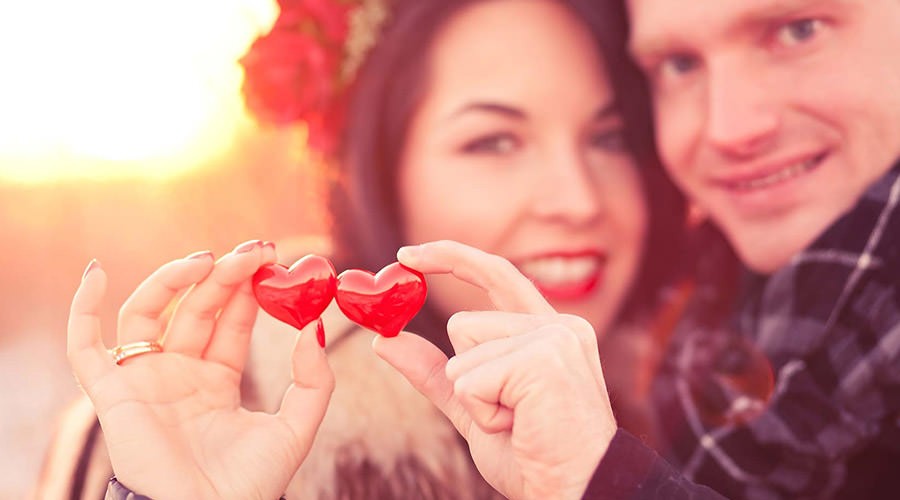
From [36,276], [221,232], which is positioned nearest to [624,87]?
[221,232]

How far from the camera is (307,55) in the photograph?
8.04 feet

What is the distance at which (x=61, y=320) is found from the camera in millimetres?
8281

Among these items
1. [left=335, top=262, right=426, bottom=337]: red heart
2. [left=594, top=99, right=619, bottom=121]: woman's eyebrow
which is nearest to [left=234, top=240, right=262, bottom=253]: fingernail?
[left=335, top=262, right=426, bottom=337]: red heart

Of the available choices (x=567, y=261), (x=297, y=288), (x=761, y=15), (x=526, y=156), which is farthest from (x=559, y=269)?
(x=297, y=288)

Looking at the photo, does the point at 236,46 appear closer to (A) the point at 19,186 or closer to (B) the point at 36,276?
(A) the point at 19,186

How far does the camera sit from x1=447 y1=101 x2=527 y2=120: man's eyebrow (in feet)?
7.27

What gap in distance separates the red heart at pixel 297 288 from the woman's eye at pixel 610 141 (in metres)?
1.24

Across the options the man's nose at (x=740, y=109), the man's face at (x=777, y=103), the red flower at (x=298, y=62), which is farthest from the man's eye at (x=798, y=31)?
the red flower at (x=298, y=62)

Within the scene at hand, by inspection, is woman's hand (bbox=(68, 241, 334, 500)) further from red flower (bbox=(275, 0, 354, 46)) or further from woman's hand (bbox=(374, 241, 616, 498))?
red flower (bbox=(275, 0, 354, 46))

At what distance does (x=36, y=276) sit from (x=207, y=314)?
779 cm

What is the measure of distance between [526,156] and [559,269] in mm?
356

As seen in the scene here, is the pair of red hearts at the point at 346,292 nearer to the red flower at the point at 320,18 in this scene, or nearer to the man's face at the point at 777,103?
the man's face at the point at 777,103

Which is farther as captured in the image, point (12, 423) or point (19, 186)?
point (19, 186)

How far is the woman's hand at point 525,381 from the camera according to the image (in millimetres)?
Answer: 1148
